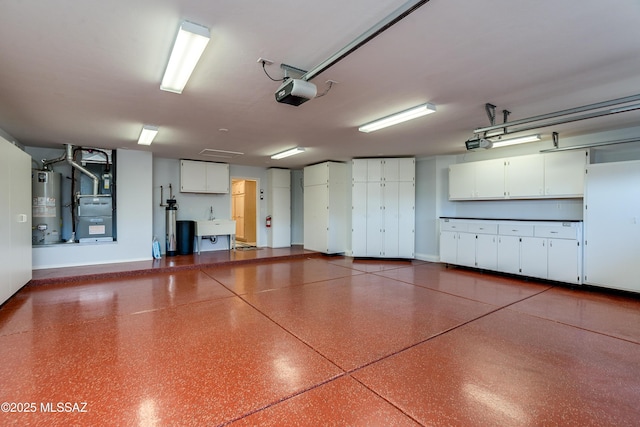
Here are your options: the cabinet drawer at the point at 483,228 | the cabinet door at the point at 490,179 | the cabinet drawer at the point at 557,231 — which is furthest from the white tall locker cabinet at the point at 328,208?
the cabinet drawer at the point at 557,231

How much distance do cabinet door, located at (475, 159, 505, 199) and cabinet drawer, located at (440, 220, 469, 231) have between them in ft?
2.19

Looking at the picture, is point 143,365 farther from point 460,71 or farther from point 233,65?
point 460,71

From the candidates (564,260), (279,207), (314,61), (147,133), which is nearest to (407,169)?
(564,260)

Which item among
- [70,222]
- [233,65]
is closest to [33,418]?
[233,65]

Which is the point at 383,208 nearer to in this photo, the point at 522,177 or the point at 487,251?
the point at 487,251

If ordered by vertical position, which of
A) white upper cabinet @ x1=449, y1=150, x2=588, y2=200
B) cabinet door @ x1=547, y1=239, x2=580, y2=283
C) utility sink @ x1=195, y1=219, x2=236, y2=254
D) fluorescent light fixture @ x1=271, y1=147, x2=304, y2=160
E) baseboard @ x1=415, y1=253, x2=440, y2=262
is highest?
fluorescent light fixture @ x1=271, y1=147, x2=304, y2=160

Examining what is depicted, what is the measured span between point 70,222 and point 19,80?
14.3 ft

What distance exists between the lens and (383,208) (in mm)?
7340

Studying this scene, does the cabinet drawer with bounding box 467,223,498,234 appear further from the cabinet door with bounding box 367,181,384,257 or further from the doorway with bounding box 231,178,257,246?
the doorway with bounding box 231,178,257,246

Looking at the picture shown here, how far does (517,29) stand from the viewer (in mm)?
2188

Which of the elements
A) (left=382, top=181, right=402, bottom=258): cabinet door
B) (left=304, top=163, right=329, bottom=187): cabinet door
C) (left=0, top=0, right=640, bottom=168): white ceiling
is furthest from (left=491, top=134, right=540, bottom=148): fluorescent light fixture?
(left=304, top=163, right=329, bottom=187): cabinet door

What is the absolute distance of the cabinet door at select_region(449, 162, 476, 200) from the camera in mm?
6309

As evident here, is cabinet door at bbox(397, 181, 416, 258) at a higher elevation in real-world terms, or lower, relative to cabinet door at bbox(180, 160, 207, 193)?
→ lower

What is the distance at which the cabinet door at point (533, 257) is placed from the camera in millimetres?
5152
